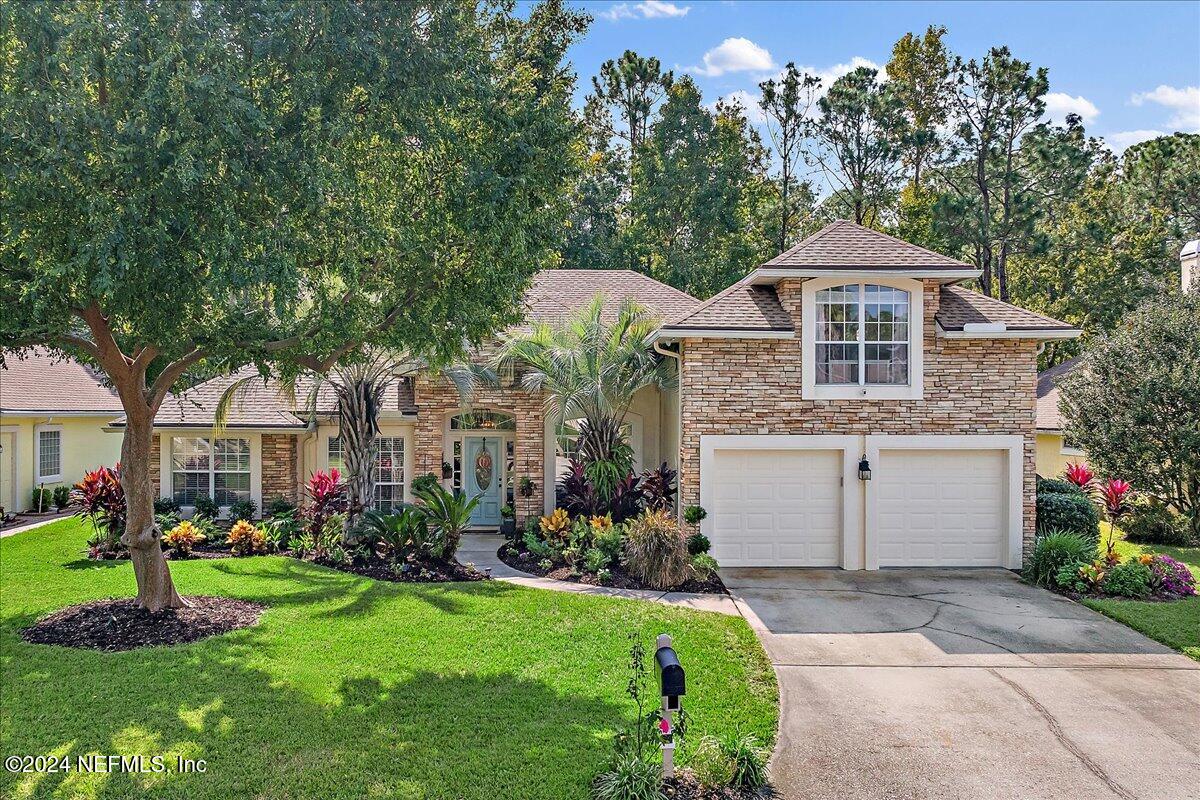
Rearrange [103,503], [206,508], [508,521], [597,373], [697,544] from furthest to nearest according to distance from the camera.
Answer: [508,521]
[206,508]
[103,503]
[597,373]
[697,544]

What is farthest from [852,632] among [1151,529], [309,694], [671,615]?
[1151,529]

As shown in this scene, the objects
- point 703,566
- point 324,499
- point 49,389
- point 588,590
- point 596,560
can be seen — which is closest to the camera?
point 588,590

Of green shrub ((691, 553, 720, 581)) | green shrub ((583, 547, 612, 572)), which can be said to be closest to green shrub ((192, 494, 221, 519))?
green shrub ((583, 547, 612, 572))

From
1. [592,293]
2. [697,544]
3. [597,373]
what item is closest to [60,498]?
[592,293]

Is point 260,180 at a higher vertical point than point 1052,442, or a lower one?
higher

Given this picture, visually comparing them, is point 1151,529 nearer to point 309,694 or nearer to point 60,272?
point 309,694

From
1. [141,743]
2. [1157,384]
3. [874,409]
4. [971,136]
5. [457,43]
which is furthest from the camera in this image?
[971,136]

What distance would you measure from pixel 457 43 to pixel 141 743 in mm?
7323

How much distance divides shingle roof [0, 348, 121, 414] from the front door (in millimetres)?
9328

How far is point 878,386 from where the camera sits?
1199cm

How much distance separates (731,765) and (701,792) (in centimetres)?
31

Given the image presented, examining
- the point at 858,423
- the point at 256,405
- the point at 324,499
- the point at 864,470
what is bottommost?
the point at 324,499

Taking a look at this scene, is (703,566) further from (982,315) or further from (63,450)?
(63,450)

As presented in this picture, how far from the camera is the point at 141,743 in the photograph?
5.75 metres
